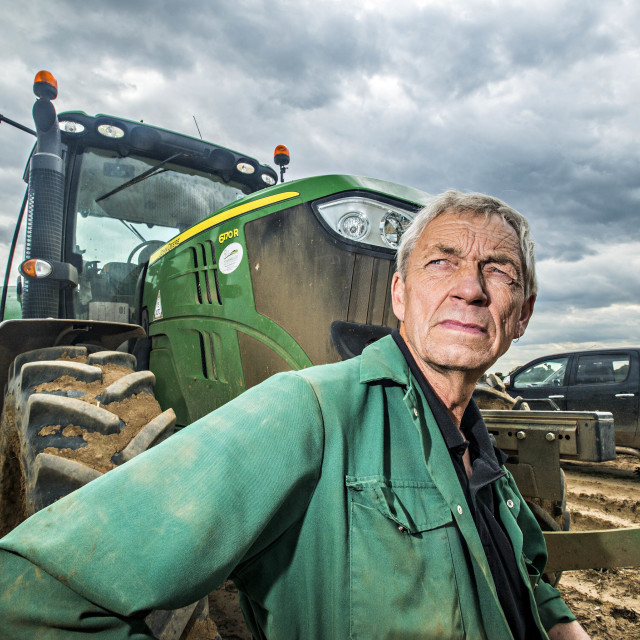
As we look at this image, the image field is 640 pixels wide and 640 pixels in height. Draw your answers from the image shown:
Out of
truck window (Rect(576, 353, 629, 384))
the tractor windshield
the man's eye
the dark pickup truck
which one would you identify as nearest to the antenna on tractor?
the tractor windshield

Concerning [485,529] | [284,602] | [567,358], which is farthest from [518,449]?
[567,358]

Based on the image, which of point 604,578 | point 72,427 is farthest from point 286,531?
point 604,578

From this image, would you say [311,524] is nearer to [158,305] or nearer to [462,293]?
[462,293]

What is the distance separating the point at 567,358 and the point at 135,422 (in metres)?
7.48

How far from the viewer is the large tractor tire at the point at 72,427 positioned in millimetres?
1658

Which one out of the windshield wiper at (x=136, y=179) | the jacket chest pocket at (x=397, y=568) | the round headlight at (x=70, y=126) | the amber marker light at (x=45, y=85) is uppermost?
the amber marker light at (x=45, y=85)

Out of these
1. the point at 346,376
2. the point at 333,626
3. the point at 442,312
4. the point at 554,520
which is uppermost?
the point at 442,312

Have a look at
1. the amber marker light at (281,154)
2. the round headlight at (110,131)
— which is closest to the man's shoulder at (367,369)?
the round headlight at (110,131)

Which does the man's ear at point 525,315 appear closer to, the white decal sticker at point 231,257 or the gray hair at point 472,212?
the gray hair at point 472,212

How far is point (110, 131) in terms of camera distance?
329 centimetres

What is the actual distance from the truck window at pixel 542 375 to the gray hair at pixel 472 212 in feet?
22.5

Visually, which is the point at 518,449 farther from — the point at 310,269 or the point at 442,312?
the point at 310,269

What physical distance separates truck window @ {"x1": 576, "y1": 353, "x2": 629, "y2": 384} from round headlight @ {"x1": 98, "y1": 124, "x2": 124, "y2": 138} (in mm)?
7121

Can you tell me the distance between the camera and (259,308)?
2342mm
